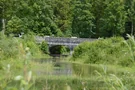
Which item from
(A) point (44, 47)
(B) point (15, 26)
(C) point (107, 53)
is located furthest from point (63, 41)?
(C) point (107, 53)

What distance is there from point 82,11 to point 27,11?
8.78 metres

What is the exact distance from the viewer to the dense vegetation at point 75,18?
5925 centimetres

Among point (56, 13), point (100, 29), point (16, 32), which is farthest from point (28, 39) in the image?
point (56, 13)

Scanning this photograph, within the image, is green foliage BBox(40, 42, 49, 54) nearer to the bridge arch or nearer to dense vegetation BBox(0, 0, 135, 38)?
the bridge arch

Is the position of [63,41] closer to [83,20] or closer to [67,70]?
[83,20]

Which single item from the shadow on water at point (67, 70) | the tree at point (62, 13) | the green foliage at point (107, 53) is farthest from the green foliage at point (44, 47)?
the shadow on water at point (67, 70)

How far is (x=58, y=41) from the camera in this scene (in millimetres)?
51281

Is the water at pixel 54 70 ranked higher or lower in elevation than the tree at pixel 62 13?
higher

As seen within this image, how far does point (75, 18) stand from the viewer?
66125 millimetres

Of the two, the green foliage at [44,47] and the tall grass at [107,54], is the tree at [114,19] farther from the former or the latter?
the tall grass at [107,54]

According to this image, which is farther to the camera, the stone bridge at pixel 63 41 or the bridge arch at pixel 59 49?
the bridge arch at pixel 59 49

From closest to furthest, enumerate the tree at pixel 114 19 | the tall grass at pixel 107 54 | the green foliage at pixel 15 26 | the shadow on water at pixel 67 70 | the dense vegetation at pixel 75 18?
1. the shadow on water at pixel 67 70
2. the tall grass at pixel 107 54
3. the green foliage at pixel 15 26
4. the dense vegetation at pixel 75 18
5. the tree at pixel 114 19

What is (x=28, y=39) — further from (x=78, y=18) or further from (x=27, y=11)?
(x=78, y=18)

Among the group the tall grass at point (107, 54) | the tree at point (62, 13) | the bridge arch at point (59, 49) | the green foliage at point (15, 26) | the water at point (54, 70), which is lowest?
the bridge arch at point (59, 49)
